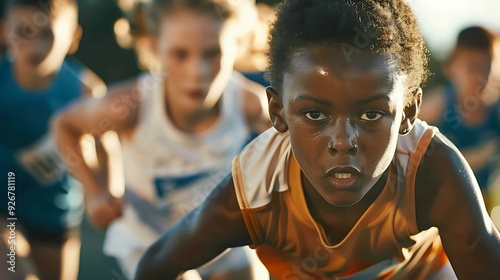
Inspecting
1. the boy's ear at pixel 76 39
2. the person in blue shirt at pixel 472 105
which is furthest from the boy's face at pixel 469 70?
the boy's ear at pixel 76 39

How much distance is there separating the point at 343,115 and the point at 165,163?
48 cm

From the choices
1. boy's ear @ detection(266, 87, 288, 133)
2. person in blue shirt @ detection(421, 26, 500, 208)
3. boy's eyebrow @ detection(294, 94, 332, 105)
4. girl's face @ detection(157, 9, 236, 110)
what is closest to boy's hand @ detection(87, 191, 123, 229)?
girl's face @ detection(157, 9, 236, 110)

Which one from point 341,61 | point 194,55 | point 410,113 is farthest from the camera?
point 194,55

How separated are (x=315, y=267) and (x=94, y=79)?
0.68m

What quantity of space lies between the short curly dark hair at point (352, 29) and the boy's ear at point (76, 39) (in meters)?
0.46

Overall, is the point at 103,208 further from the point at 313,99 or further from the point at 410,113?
the point at 410,113

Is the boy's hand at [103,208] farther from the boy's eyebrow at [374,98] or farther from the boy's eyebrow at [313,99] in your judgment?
the boy's eyebrow at [374,98]

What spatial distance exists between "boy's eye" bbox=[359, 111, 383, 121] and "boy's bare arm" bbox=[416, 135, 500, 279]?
19 centimetres

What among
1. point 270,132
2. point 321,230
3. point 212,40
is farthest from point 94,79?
point 321,230

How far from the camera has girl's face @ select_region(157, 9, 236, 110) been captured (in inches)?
60.5

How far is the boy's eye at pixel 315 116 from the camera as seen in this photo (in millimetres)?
1366

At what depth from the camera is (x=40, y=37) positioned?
159 cm

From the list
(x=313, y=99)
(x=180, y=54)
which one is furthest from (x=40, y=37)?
(x=313, y=99)

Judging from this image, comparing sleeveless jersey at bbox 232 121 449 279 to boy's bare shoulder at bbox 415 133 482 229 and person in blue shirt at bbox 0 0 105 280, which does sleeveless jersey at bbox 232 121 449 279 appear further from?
person in blue shirt at bbox 0 0 105 280
